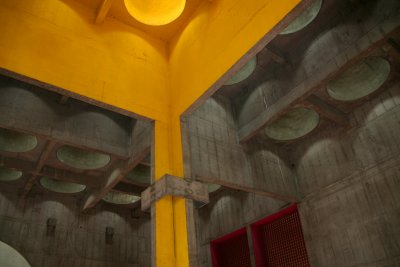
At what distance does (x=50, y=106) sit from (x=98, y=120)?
2050mm

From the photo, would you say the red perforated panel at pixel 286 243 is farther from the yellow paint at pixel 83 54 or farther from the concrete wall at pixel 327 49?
the yellow paint at pixel 83 54

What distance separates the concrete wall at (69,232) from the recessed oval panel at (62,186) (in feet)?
1.82

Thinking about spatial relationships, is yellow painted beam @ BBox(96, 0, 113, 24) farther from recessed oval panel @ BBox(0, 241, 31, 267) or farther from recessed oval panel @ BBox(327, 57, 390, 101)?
recessed oval panel @ BBox(0, 241, 31, 267)

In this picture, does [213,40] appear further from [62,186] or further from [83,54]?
[62,186]

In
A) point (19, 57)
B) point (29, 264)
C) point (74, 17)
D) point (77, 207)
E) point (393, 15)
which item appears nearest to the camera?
point (19, 57)

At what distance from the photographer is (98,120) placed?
15703 mm

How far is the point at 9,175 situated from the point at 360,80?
1705 cm

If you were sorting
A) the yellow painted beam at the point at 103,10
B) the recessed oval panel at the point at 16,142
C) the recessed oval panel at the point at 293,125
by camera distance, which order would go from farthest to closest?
the recessed oval panel at the point at 293,125, the recessed oval panel at the point at 16,142, the yellow painted beam at the point at 103,10

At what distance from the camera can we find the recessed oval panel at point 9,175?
18031 mm

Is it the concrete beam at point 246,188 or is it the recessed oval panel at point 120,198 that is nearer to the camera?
the concrete beam at point 246,188

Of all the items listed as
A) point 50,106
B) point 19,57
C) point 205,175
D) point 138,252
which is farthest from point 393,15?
point 138,252

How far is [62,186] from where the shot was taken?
1967 centimetres

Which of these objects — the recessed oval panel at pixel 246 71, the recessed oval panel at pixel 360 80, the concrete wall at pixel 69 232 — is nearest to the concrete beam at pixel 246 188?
the recessed oval panel at pixel 246 71

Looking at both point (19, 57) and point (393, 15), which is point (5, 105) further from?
point (393, 15)
